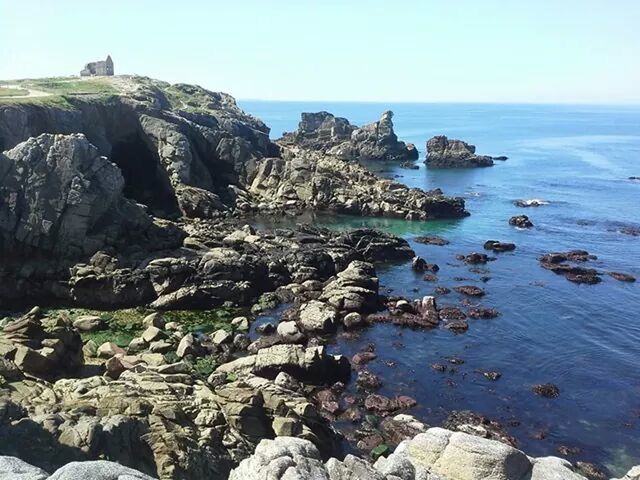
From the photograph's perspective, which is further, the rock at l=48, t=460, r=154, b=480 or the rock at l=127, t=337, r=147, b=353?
the rock at l=127, t=337, r=147, b=353

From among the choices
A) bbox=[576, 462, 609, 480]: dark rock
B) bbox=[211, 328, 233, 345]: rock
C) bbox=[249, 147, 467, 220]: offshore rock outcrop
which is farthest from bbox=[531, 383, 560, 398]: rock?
bbox=[249, 147, 467, 220]: offshore rock outcrop

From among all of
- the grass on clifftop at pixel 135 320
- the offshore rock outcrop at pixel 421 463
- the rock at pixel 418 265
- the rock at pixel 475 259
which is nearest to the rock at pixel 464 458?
the offshore rock outcrop at pixel 421 463

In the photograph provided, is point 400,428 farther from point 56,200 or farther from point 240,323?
point 56,200

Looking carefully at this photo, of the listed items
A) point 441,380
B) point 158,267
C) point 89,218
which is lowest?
point 441,380

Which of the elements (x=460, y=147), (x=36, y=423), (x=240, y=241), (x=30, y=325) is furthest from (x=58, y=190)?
(x=460, y=147)

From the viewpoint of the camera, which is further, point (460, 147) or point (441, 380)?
point (460, 147)

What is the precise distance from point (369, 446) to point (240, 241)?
3920cm

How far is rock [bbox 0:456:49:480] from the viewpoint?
566 inches

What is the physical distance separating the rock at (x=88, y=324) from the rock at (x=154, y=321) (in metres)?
3.76

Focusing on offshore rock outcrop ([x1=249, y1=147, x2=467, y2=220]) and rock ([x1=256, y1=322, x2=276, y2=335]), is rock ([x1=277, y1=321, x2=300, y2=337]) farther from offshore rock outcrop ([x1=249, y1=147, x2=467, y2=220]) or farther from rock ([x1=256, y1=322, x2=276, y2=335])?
offshore rock outcrop ([x1=249, y1=147, x2=467, y2=220])

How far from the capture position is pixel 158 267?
2200 inches

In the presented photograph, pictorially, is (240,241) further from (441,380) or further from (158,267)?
(441,380)

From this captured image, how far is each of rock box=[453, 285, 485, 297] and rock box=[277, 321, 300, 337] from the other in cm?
2157

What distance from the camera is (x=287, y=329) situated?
48.8 m
